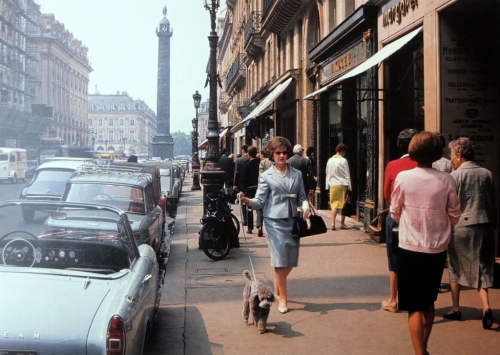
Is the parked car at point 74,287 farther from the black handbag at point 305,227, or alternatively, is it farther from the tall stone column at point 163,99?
the tall stone column at point 163,99

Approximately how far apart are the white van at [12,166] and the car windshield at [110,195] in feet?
103

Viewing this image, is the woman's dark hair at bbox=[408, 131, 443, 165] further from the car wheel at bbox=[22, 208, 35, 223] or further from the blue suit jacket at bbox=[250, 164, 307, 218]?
the car wheel at bbox=[22, 208, 35, 223]

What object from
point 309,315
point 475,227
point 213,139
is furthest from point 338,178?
point 475,227

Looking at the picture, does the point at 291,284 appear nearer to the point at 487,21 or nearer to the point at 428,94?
the point at 428,94

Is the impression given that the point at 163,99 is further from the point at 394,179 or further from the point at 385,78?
the point at 394,179

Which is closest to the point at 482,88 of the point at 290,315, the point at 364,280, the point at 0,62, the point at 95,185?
the point at 364,280

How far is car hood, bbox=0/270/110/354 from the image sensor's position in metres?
3.23

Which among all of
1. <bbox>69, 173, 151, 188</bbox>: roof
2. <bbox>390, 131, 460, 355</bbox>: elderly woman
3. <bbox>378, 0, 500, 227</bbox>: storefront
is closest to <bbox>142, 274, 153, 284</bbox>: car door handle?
<bbox>390, 131, 460, 355</bbox>: elderly woman

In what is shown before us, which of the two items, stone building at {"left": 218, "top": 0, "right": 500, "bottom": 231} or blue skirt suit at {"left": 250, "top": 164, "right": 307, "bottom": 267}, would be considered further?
stone building at {"left": 218, "top": 0, "right": 500, "bottom": 231}

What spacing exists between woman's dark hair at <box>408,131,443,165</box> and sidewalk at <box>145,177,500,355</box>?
1677 mm

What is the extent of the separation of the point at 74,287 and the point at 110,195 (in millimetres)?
5213

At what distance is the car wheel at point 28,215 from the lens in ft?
15.0

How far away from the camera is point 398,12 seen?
1038cm

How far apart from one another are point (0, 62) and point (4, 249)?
175 feet
